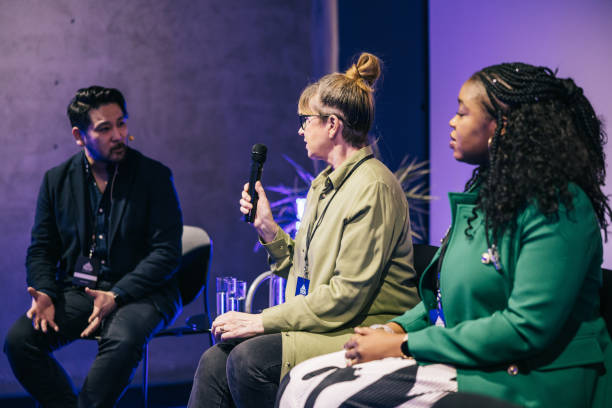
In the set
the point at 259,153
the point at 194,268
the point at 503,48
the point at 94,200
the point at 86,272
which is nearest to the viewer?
the point at 259,153

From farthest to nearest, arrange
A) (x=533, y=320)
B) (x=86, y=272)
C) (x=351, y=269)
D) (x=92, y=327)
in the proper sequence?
(x=86, y=272), (x=92, y=327), (x=351, y=269), (x=533, y=320)

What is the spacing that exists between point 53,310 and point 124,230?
1.51ft

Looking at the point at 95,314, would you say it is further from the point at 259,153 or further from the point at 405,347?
the point at 405,347

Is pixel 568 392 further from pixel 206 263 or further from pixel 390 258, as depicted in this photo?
pixel 206 263

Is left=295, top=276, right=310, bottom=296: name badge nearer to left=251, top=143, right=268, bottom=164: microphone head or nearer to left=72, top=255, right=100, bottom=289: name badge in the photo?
left=251, top=143, right=268, bottom=164: microphone head

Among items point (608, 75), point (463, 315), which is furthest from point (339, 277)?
point (608, 75)

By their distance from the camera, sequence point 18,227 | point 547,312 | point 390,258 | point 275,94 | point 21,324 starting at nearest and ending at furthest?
point 547,312 < point 390,258 < point 21,324 < point 18,227 < point 275,94

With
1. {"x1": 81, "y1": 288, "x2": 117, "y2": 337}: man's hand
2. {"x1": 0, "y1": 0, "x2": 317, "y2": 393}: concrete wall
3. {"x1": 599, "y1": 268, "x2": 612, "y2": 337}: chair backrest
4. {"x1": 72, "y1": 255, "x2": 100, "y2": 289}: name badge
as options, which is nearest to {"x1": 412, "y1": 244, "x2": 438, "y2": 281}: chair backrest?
{"x1": 599, "y1": 268, "x2": 612, "y2": 337}: chair backrest

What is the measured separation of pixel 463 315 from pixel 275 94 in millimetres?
2653

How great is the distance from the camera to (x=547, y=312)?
1.24 m

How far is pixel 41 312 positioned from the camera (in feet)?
8.25

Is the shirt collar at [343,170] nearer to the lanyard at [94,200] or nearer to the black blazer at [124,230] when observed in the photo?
the black blazer at [124,230]

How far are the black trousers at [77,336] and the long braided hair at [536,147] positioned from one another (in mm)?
1653

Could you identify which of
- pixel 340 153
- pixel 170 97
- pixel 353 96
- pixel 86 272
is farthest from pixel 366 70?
pixel 170 97
